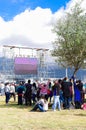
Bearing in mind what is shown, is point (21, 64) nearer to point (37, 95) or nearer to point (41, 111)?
point (37, 95)

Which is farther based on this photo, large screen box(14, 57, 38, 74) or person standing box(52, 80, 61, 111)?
large screen box(14, 57, 38, 74)

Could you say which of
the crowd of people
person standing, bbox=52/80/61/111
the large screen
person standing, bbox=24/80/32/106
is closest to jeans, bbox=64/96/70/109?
the crowd of people

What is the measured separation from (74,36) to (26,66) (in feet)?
168

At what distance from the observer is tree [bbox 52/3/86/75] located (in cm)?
3095

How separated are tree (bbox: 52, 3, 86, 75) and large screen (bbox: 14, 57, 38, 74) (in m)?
47.9

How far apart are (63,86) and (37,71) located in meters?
53.9

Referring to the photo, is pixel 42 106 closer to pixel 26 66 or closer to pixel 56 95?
pixel 56 95

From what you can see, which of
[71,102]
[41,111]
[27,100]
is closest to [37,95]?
[27,100]

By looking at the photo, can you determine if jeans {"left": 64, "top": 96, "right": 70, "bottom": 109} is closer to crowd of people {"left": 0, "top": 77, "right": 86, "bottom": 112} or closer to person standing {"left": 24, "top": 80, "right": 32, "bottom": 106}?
crowd of people {"left": 0, "top": 77, "right": 86, "bottom": 112}

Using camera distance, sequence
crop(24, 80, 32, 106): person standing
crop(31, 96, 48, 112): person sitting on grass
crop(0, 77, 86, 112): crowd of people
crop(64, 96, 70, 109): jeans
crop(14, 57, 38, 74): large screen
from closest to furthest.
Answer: crop(31, 96, 48, 112): person sitting on grass
crop(0, 77, 86, 112): crowd of people
crop(64, 96, 70, 109): jeans
crop(24, 80, 32, 106): person standing
crop(14, 57, 38, 74): large screen

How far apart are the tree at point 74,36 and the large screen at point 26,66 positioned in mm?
47899

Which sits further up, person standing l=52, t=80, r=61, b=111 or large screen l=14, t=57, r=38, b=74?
large screen l=14, t=57, r=38, b=74

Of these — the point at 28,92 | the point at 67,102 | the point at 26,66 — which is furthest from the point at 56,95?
the point at 26,66

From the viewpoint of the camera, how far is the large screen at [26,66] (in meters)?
79.9
